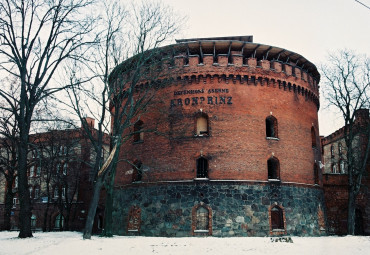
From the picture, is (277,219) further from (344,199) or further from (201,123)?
(344,199)

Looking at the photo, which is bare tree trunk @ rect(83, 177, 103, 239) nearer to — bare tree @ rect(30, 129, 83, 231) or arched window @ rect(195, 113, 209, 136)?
arched window @ rect(195, 113, 209, 136)

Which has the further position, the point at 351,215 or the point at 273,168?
the point at 351,215

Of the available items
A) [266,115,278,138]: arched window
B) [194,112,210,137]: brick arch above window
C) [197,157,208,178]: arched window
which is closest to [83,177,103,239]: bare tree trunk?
[197,157,208,178]: arched window

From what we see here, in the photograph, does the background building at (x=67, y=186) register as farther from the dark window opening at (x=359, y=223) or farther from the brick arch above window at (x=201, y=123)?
the dark window opening at (x=359, y=223)

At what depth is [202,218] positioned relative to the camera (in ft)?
59.8

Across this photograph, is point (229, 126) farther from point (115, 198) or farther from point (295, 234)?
point (115, 198)

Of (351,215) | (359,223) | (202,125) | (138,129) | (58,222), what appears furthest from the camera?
(58,222)

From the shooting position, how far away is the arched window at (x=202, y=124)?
19781mm

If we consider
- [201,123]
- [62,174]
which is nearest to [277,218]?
[201,123]

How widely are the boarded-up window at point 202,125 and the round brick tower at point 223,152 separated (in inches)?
2.2

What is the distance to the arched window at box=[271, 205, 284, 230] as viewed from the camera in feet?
61.7

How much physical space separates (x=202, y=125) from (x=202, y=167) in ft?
7.61

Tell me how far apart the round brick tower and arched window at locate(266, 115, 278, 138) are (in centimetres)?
6

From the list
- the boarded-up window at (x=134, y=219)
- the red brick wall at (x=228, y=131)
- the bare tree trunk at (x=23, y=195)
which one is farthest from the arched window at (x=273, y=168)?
the bare tree trunk at (x=23, y=195)
